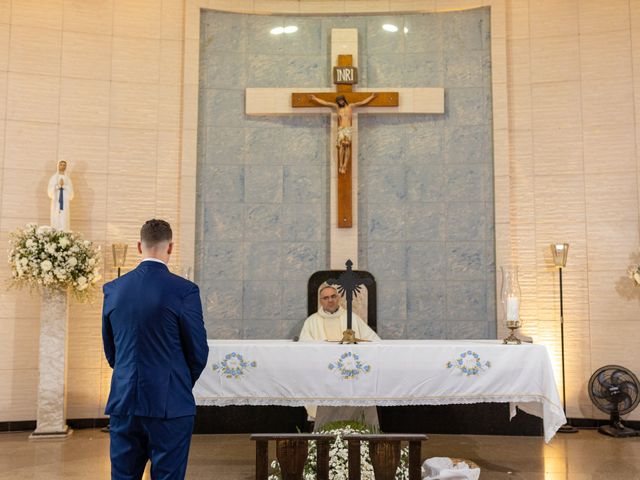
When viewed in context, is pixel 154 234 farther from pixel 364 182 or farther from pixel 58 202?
pixel 364 182

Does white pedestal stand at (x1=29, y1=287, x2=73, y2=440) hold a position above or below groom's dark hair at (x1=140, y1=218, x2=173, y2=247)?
below

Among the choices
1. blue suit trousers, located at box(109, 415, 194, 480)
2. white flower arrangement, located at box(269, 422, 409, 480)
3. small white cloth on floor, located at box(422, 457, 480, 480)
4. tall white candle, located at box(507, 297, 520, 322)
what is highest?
tall white candle, located at box(507, 297, 520, 322)

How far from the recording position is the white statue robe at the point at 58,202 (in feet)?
25.5

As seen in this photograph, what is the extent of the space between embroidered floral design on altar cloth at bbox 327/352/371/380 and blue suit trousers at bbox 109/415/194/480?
2426 millimetres

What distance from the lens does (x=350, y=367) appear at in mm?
5621

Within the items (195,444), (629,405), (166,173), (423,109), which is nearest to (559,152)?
(423,109)

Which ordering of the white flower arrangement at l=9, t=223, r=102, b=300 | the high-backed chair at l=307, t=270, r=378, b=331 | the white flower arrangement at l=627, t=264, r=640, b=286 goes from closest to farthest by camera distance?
the white flower arrangement at l=9, t=223, r=102, b=300 → the white flower arrangement at l=627, t=264, r=640, b=286 → the high-backed chair at l=307, t=270, r=378, b=331

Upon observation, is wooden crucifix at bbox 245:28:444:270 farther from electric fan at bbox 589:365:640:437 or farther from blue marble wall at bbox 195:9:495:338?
electric fan at bbox 589:365:640:437

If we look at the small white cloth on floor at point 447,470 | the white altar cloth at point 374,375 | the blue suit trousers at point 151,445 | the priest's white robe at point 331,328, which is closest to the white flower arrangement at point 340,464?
the small white cloth on floor at point 447,470

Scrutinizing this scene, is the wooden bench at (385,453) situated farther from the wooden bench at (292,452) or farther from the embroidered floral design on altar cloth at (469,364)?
the embroidered floral design on altar cloth at (469,364)

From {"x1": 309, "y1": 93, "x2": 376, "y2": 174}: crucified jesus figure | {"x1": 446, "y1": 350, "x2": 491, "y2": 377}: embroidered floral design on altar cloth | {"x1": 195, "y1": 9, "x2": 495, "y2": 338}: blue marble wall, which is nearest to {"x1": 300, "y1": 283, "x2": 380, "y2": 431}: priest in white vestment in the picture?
{"x1": 195, "y1": 9, "x2": 495, "y2": 338}: blue marble wall

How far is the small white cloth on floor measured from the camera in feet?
16.9

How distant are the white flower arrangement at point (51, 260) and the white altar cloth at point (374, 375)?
2.55 m

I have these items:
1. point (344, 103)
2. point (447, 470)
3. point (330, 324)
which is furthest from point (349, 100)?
point (447, 470)
